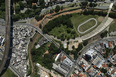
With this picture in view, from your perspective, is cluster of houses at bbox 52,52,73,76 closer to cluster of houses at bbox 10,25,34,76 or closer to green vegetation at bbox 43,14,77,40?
green vegetation at bbox 43,14,77,40

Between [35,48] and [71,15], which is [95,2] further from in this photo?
[35,48]

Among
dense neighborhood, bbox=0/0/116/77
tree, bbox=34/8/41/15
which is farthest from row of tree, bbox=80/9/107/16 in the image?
tree, bbox=34/8/41/15

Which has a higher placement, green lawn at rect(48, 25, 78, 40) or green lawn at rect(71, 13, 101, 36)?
green lawn at rect(71, 13, 101, 36)

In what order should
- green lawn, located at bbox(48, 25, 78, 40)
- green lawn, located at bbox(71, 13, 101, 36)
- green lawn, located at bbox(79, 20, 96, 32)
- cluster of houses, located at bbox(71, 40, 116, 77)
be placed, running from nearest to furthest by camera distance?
1. cluster of houses, located at bbox(71, 40, 116, 77)
2. green lawn, located at bbox(79, 20, 96, 32)
3. green lawn, located at bbox(71, 13, 101, 36)
4. green lawn, located at bbox(48, 25, 78, 40)

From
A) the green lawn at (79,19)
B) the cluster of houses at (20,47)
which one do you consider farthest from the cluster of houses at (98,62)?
the cluster of houses at (20,47)

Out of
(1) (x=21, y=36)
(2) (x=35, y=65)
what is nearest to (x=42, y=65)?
(2) (x=35, y=65)

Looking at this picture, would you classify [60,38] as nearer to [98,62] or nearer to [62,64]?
[62,64]

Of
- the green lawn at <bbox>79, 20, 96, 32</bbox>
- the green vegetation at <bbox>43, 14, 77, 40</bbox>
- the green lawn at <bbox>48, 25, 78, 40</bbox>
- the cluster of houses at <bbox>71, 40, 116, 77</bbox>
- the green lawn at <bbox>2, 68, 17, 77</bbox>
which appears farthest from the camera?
the green lawn at <bbox>2, 68, 17, 77</bbox>

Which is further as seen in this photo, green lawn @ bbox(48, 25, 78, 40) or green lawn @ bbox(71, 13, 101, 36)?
green lawn @ bbox(48, 25, 78, 40)
